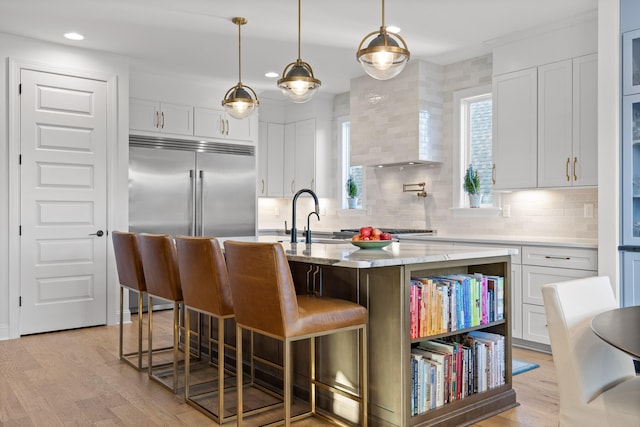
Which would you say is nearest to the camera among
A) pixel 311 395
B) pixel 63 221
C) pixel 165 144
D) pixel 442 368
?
pixel 442 368

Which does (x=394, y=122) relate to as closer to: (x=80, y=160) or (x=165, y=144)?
(x=165, y=144)

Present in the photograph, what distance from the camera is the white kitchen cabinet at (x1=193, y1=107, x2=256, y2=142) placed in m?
6.23

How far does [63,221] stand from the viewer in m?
4.89

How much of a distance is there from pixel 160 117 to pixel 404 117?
263 centimetres

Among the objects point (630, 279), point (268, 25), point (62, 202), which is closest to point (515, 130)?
point (630, 279)

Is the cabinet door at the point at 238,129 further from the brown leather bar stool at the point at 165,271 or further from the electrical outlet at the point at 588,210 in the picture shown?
the electrical outlet at the point at 588,210

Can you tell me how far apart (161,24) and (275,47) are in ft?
3.53

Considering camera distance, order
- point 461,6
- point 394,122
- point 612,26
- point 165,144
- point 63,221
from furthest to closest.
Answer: point 165,144 → point 394,122 → point 63,221 → point 461,6 → point 612,26

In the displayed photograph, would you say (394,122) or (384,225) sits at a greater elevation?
(394,122)

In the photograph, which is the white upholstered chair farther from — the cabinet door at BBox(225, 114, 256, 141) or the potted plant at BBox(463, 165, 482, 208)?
the cabinet door at BBox(225, 114, 256, 141)

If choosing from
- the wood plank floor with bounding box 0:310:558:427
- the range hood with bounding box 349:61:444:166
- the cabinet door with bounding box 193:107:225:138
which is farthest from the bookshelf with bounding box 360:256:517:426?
the cabinet door with bounding box 193:107:225:138

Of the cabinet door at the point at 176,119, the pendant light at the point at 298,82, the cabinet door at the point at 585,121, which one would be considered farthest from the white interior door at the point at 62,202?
the cabinet door at the point at 585,121

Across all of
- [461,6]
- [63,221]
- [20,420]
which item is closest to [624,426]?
[20,420]

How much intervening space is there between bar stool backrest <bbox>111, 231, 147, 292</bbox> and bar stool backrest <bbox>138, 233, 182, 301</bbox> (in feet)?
0.88
